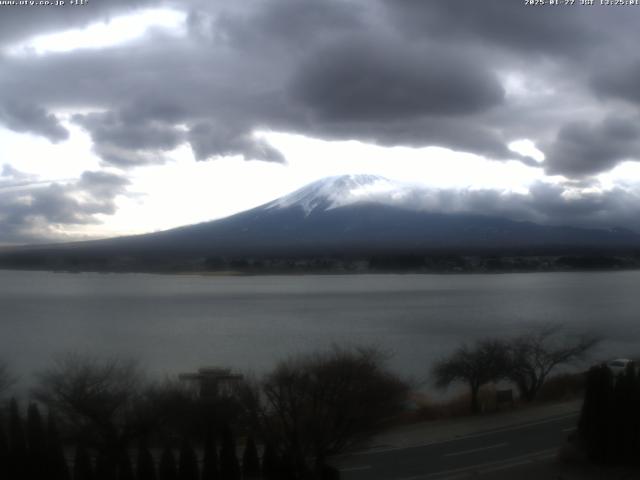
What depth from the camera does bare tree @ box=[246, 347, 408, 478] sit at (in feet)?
25.6

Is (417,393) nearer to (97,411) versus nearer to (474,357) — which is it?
(474,357)

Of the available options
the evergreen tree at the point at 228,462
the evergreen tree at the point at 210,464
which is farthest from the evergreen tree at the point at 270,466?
the evergreen tree at the point at 210,464

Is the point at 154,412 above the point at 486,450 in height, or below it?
above

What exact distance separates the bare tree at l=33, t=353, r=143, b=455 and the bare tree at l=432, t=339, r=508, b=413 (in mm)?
5936

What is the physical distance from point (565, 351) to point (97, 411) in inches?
414

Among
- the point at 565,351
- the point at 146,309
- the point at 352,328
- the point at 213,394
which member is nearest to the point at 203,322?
the point at 352,328

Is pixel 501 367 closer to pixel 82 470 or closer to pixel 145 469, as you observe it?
pixel 145 469

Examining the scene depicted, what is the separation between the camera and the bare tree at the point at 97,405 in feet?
25.8

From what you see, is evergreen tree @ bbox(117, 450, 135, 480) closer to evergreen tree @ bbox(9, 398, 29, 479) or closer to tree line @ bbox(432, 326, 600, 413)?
evergreen tree @ bbox(9, 398, 29, 479)

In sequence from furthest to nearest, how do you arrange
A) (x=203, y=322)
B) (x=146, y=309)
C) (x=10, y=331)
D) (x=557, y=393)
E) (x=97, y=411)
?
1. (x=146, y=309)
2. (x=203, y=322)
3. (x=10, y=331)
4. (x=557, y=393)
5. (x=97, y=411)

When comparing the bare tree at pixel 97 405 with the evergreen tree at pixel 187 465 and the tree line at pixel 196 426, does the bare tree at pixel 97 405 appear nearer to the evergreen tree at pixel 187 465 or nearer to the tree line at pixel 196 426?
the tree line at pixel 196 426

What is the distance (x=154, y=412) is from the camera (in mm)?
8375

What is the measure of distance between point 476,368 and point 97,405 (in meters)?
7.15

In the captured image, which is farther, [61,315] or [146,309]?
[146,309]
